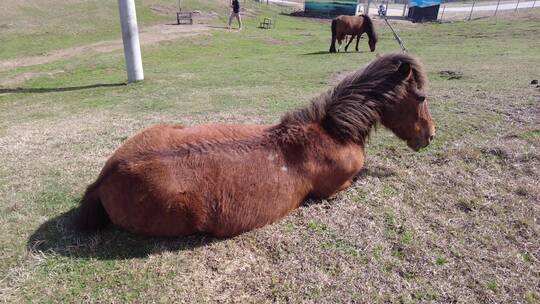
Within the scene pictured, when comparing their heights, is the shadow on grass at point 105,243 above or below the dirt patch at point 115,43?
above

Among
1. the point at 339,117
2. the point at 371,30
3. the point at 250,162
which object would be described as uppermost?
the point at 339,117

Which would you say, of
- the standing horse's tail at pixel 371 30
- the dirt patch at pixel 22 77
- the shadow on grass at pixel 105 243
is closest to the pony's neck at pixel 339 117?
the shadow on grass at pixel 105 243

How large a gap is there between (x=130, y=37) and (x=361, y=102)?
9.58 meters

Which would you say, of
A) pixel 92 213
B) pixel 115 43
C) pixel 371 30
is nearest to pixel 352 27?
pixel 371 30

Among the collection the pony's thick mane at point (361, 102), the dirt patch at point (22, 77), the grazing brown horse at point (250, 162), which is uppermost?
the pony's thick mane at point (361, 102)

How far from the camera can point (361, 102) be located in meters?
4.05

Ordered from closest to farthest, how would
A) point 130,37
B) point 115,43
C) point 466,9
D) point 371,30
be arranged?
point 130,37 → point 371,30 → point 115,43 → point 466,9

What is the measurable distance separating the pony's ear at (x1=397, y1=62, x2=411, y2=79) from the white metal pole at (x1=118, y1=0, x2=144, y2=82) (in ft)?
31.7

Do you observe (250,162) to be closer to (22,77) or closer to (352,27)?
(22,77)

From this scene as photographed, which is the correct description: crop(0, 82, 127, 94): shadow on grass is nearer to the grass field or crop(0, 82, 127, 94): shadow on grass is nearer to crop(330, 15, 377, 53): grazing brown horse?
the grass field

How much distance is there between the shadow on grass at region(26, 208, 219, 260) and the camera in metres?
3.33

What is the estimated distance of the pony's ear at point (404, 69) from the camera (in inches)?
154

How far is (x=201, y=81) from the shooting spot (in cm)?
1177

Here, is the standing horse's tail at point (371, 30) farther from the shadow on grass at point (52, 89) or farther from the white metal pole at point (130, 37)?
the shadow on grass at point (52, 89)
